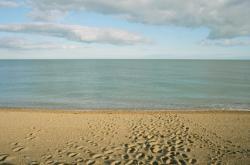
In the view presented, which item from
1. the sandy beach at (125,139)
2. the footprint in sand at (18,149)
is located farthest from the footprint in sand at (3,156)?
the footprint in sand at (18,149)

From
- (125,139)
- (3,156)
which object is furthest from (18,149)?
(125,139)

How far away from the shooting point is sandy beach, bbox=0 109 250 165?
828 centimetres

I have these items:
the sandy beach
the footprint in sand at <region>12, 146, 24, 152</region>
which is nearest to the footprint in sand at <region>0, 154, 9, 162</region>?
the sandy beach

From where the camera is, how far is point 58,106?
21156mm

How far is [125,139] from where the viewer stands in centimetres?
1048

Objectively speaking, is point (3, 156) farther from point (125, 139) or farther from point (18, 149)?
point (125, 139)

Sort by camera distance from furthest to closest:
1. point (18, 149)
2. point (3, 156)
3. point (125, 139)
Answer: point (125, 139)
point (18, 149)
point (3, 156)

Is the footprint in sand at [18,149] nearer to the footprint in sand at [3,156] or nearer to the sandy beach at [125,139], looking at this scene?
the sandy beach at [125,139]

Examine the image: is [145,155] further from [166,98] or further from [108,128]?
[166,98]

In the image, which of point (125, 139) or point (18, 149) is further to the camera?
point (125, 139)

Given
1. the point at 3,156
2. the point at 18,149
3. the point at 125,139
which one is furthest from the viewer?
the point at 125,139

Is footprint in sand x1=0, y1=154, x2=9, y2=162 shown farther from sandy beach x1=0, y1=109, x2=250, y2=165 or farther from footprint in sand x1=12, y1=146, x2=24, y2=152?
footprint in sand x1=12, y1=146, x2=24, y2=152

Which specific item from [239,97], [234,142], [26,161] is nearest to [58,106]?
[26,161]

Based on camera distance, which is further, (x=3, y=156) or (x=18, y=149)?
(x=18, y=149)
